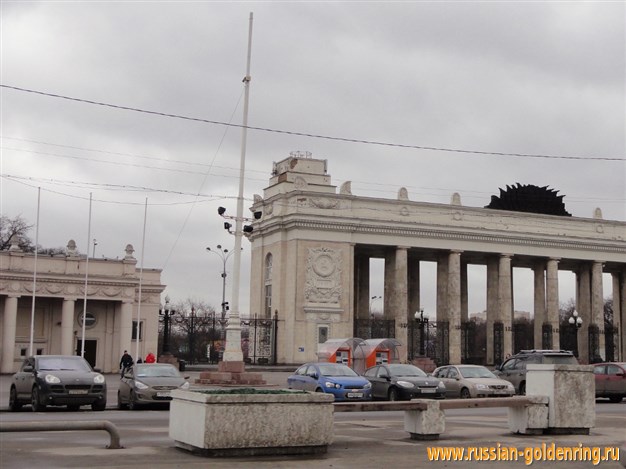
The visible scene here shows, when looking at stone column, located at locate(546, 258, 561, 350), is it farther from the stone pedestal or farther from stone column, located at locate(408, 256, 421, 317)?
the stone pedestal

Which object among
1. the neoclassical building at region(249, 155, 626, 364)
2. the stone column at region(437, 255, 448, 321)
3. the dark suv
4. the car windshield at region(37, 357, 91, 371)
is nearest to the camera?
the car windshield at region(37, 357, 91, 371)

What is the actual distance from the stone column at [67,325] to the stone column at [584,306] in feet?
135

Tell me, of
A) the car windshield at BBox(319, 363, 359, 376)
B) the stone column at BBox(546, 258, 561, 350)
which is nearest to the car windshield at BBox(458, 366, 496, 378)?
the car windshield at BBox(319, 363, 359, 376)

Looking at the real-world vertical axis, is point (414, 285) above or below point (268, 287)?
above

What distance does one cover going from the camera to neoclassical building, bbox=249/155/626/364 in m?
60.2

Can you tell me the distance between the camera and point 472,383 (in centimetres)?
3061

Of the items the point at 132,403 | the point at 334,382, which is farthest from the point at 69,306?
the point at 132,403

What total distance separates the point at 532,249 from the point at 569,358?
3569 centimetres

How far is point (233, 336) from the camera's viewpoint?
34.3 metres

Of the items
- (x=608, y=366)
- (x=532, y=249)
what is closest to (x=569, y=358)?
(x=608, y=366)

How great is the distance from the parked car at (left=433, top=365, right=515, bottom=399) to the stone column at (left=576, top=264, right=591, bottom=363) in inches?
1621

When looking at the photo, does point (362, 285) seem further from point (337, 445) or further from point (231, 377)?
point (337, 445)

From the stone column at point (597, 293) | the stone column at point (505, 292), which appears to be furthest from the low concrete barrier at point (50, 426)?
the stone column at point (597, 293)

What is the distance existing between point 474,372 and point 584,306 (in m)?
45.5
